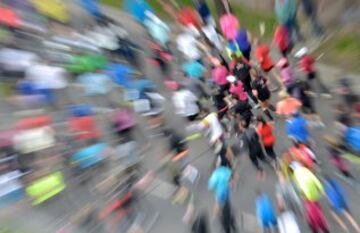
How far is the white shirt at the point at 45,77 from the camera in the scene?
858 centimetres

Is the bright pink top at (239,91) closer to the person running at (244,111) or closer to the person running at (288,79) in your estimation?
the person running at (244,111)

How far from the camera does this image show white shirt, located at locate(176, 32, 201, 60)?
29.1 feet

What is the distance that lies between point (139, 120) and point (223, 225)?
2285mm

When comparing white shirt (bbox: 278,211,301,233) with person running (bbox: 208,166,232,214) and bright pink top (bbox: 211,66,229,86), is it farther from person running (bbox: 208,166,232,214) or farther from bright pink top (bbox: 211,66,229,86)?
bright pink top (bbox: 211,66,229,86)

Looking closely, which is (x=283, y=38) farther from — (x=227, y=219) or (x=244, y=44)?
(x=227, y=219)

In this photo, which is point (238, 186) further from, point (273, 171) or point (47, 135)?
point (47, 135)

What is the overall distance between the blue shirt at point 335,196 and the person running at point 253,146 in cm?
102

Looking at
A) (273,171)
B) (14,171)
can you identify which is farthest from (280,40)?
(14,171)

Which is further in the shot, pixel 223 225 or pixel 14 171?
pixel 14 171

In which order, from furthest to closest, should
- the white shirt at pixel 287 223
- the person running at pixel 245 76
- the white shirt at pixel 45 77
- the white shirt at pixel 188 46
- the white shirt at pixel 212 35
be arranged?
the white shirt at pixel 212 35
the white shirt at pixel 188 46
the white shirt at pixel 45 77
the person running at pixel 245 76
the white shirt at pixel 287 223

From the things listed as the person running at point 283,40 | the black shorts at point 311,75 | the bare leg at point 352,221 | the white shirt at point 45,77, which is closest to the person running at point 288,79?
the person running at point 283,40

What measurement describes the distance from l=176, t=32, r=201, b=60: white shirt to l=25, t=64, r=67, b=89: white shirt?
6.19 feet

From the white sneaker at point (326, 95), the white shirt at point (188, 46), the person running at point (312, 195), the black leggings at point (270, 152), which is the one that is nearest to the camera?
the person running at point (312, 195)

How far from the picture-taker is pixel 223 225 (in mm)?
6926
